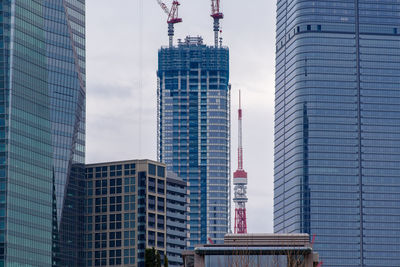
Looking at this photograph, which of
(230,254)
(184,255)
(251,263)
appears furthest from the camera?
(184,255)

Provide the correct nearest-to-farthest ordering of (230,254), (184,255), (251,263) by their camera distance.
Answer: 1. (251,263)
2. (230,254)
3. (184,255)

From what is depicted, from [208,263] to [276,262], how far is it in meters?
10.1

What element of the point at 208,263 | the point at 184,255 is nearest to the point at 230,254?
the point at 208,263

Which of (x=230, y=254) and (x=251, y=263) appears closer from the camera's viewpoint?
(x=251, y=263)

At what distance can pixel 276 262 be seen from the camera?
153m

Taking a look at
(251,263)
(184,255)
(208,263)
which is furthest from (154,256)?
(251,263)

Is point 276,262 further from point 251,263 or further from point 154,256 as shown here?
point 154,256

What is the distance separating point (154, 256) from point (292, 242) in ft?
62.2

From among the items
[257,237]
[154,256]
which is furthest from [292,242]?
[154,256]

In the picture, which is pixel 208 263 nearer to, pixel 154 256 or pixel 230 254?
pixel 230 254

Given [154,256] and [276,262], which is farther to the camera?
[154,256]

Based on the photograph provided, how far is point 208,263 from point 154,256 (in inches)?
745

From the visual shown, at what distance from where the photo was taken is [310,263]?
159 m

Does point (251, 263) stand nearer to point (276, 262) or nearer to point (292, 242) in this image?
point (276, 262)
